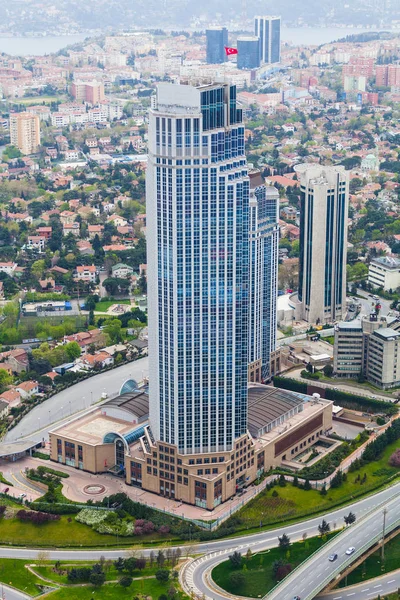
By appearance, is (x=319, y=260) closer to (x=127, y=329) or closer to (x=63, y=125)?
(x=127, y=329)

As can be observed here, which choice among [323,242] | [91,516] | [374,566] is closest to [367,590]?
[374,566]

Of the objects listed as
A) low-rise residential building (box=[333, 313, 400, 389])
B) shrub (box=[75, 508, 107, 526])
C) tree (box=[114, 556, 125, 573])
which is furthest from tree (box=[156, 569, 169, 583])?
low-rise residential building (box=[333, 313, 400, 389])

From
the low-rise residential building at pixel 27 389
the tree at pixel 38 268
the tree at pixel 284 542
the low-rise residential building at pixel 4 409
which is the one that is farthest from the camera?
the tree at pixel 38 268

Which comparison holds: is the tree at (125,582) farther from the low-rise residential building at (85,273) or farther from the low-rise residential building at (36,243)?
the low-rise residential building at (36,243)

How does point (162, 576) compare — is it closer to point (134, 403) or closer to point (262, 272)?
point (134, 403)

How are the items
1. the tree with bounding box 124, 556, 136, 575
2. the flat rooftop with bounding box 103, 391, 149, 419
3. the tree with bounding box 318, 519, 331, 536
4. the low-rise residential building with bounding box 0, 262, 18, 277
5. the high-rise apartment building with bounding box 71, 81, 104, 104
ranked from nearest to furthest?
the tree with bounding box 124, 556, 136, 575
the tree with bounding box 318, 519, 331, 536
the flat rooftop with bounding box 103, 391, 149, 419
the low-rise residential building with bounding box 0, 262, 18, 277
the high-rise apartment building with bounding box 71, 81, 104, 104

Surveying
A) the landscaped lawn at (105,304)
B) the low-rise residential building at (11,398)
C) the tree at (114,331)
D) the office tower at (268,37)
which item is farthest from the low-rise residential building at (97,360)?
the office tower at (268,37)

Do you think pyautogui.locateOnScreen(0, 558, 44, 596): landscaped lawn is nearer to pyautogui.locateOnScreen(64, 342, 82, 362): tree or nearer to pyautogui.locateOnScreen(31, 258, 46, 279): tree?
pyautogui.locateOnScreen(64, 342, 82, 362): tree
